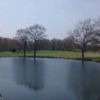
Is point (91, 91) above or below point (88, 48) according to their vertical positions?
below

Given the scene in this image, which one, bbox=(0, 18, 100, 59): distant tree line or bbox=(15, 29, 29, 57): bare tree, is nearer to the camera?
bbox=(0, 18, 100, 59): distant tree line

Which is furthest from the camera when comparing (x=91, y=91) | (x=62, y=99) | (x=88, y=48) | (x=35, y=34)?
(x=35, y=34)

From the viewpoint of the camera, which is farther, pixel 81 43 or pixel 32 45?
pixel 32 45

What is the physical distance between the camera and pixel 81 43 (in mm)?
45844

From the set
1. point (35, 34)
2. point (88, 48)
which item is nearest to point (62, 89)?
point (88, 48)

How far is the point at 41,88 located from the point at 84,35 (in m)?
33.5

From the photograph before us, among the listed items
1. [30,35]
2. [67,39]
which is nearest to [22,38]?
[30,35]

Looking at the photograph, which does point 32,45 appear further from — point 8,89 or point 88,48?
point 8,89

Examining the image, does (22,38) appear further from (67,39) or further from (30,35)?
(67,39)

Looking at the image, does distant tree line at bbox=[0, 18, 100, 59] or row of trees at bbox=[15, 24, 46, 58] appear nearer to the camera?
distant tree line at bbox=[0, 18, 100, 59]

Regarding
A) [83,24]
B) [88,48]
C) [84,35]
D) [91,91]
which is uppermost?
[83,24]

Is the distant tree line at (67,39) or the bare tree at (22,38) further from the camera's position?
the bare tree at (22,38)

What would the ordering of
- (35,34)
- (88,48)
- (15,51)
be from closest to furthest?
(88,48) → (35,34) → (15,51)

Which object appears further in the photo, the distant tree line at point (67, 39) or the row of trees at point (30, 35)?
the row of trees at point (30, 35)
